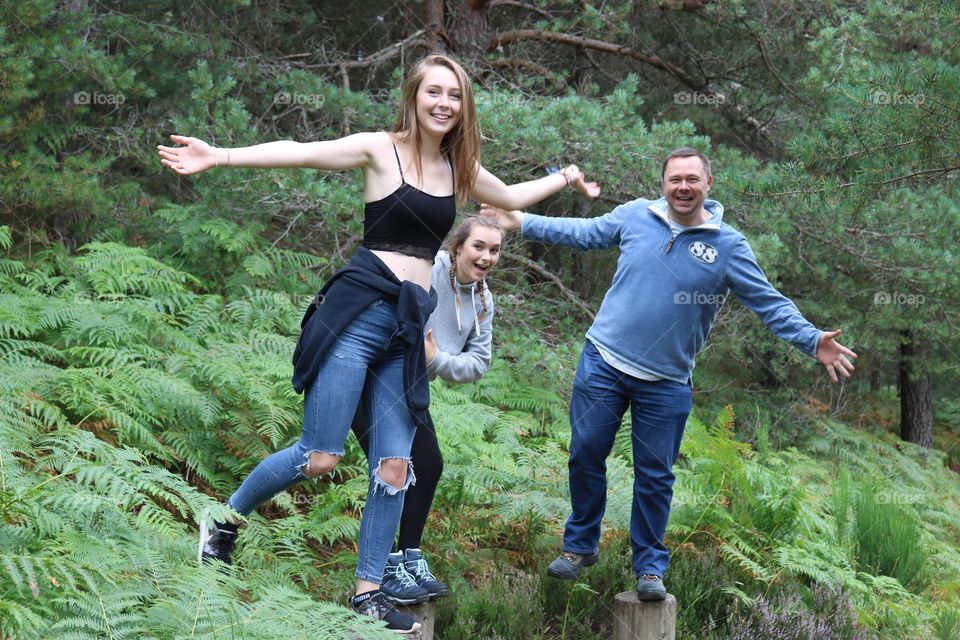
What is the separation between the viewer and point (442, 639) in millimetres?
4293

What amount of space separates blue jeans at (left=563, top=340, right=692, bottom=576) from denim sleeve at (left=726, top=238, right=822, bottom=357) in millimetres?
489

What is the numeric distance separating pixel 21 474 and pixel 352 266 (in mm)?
1619

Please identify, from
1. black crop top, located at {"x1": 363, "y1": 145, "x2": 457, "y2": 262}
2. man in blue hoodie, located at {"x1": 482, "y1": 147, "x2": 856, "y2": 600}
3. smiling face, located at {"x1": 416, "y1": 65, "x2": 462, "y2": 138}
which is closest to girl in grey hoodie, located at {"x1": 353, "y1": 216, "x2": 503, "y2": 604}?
man in blue hoodie, located at {"x1": 482, "y1": 147, "x2": 856, "y2": 600}

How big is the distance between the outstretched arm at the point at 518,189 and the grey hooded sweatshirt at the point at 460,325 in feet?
1.25

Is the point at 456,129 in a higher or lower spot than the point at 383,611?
higher

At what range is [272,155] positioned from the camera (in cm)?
336

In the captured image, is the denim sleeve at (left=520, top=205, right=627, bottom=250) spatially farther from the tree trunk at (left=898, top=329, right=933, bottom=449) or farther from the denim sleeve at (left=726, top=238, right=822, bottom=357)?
the tree trunk at (left=898, top=329, right=933, bottom=449)

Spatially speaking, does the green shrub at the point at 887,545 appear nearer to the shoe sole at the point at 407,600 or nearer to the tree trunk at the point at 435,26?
the shoe sole at the point at 407,600

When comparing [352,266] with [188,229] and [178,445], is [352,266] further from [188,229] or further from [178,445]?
[188,229]

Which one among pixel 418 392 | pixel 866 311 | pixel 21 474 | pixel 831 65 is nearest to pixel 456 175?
pixel 418 392

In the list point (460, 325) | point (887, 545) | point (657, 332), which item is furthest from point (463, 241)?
point (887, 545)

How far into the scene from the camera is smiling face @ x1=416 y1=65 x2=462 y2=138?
3525mm

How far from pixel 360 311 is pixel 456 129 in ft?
2.78

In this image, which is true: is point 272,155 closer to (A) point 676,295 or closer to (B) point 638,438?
(A) point 676,295
